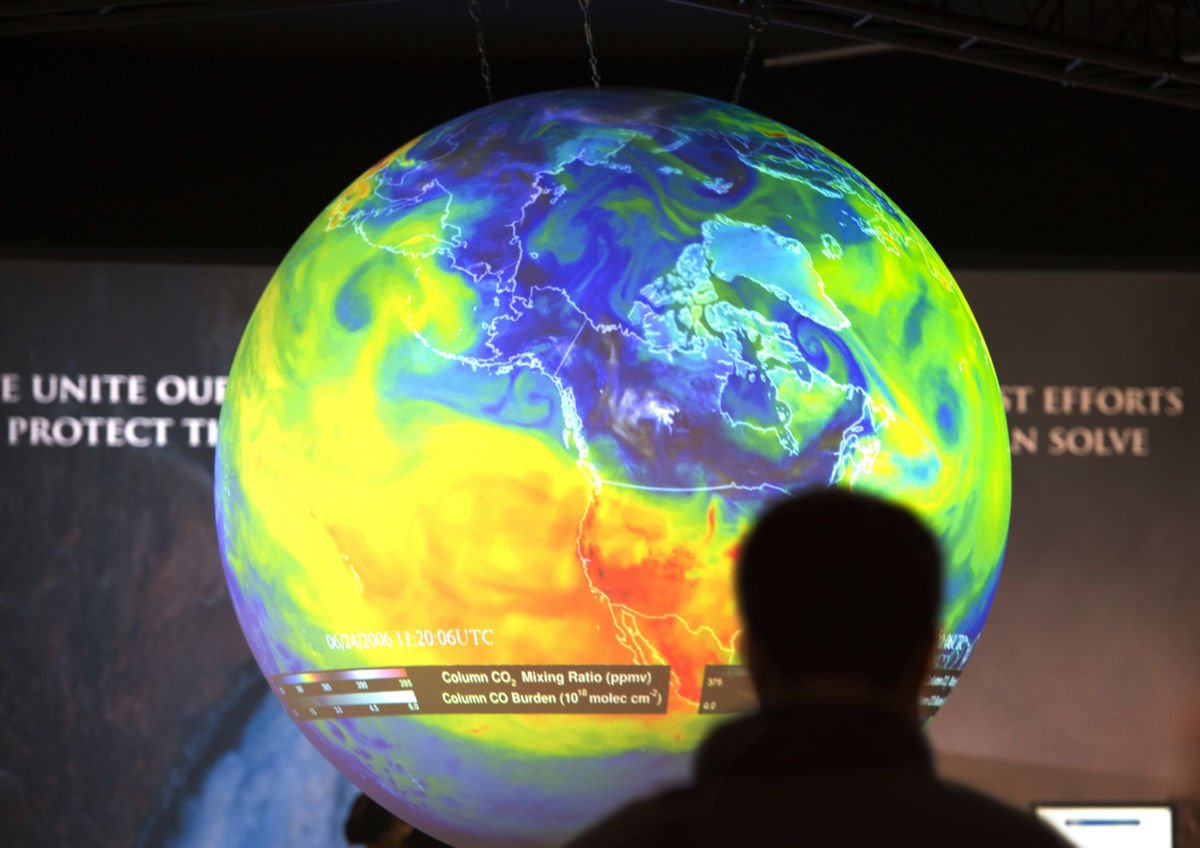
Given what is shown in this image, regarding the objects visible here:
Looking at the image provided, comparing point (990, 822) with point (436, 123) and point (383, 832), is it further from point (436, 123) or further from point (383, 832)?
point (436, 123)

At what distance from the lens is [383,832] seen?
4.83 meters

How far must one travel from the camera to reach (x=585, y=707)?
257 cm

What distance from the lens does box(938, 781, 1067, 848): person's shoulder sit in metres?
1.55

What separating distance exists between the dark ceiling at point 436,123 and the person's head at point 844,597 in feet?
21.6

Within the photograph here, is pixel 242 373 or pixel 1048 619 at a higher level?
pixel 1048 619

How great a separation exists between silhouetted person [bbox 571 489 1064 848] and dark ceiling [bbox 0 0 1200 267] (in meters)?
6.59

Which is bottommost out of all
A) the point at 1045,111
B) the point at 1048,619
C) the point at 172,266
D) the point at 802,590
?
the point at 802,590

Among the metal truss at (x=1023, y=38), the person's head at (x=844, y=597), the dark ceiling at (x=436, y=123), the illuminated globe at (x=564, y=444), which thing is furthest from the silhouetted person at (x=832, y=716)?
the dark ceiling at (x=436, y=123)

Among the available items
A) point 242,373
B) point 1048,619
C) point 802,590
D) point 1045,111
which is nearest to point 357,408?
point 242,373

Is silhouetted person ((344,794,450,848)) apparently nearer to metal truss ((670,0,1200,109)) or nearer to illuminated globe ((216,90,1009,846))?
illuminated globe ((216,90,1009,846))

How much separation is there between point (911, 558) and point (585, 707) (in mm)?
1061

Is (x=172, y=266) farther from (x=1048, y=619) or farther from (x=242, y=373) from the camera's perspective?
(x=242, y=373)

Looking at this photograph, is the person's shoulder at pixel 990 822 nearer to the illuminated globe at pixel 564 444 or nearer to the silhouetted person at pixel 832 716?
the silhouetted person at pixel 832 716

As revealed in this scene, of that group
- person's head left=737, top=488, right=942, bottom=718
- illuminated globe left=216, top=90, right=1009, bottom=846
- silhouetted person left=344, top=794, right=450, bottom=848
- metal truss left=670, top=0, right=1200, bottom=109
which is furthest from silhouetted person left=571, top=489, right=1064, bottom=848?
metal truss left=670, top=0, right=1200, bottom=109
